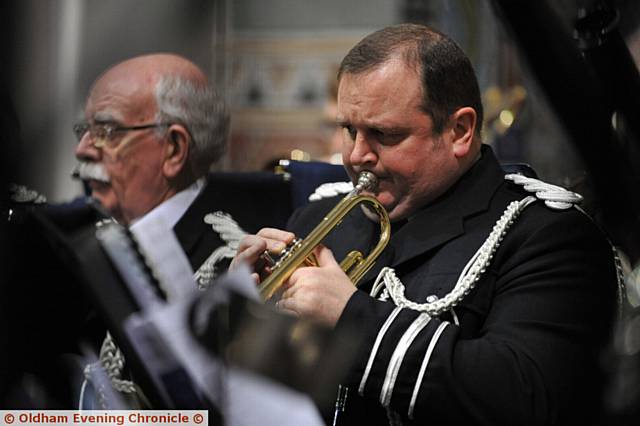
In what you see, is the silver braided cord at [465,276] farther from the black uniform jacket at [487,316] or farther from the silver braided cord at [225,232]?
the silver braided cord at [225,232]

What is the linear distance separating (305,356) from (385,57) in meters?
1.18

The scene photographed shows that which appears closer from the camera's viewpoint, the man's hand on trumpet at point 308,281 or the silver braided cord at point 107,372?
the silver braided cord at point 107,372

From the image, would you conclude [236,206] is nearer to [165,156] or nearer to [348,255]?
[165,156]

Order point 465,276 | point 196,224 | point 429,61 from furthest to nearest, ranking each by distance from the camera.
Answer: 1. point 196,224
2. point 429,61
3. point 465,276

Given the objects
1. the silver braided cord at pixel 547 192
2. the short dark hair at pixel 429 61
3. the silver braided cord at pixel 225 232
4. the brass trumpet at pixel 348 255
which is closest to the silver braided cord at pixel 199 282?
the silver braided cord at pixel 225 232

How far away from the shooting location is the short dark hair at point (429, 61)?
5.93ft

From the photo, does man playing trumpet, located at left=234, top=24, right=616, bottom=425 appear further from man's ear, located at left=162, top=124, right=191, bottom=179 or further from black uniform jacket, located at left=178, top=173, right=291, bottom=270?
man's ear, located at left=162, top=124, right=191, bottom=179

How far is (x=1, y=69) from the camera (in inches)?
17.4

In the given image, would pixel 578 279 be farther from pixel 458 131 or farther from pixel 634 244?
pixel 634 244

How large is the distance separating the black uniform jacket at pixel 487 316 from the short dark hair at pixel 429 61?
6.8 inches

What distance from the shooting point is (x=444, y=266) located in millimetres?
1769

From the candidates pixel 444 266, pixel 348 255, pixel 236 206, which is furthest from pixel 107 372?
pixel 236 206

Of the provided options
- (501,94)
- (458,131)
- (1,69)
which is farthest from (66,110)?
(501,94)

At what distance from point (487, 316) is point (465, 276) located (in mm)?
91
